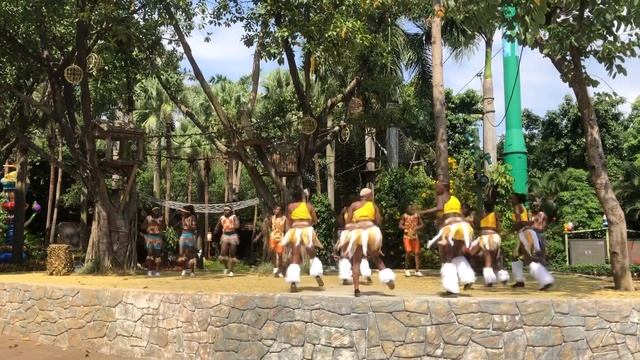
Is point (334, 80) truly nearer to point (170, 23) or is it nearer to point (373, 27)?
point (373, 27)

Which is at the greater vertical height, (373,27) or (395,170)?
(373,27)

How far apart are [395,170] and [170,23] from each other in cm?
898

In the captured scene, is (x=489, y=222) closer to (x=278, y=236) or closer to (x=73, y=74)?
(x=278, y=236)

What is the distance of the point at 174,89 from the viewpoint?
19219 millimetres

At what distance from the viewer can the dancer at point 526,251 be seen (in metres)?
9.44

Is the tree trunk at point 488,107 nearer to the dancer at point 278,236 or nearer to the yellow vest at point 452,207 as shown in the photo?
the dancer at point 278,236

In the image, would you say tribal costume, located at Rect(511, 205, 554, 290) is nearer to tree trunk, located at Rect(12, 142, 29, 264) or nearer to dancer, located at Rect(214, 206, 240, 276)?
dancer, located at Rect(214, 206, 240, 276)

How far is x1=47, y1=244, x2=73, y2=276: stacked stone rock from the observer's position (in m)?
15.0

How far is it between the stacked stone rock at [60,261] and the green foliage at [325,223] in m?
8.86

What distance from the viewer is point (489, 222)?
1022cm

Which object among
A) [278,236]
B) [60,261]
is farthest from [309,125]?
[60,261]

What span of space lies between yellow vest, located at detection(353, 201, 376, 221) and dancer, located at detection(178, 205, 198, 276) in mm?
6476

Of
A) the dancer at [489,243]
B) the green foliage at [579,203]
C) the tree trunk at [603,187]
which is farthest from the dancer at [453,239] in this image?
the green foliage at [579,203]

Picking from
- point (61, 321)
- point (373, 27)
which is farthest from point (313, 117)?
point (61, 321)
